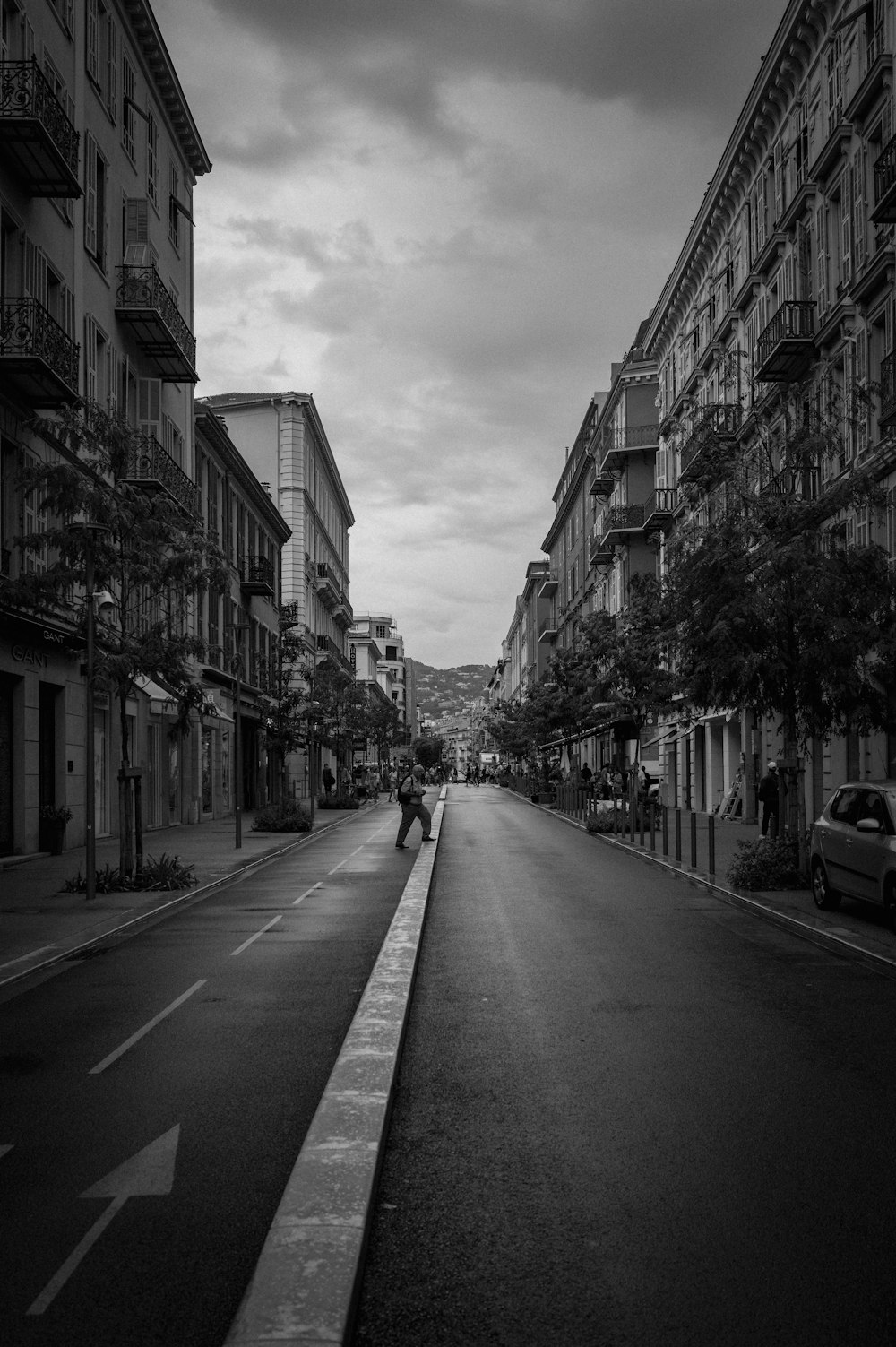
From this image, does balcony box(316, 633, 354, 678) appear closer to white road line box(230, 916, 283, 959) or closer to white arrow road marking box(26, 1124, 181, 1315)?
white road line box(230, 916, 283, 959)

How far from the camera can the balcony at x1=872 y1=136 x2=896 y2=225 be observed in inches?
877

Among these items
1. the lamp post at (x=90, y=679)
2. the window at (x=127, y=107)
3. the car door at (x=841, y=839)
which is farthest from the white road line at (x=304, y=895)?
the window at (x=127, y=107)

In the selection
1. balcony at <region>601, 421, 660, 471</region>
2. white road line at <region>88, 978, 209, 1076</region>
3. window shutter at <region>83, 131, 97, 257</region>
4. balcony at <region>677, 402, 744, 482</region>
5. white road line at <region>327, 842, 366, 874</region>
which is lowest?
white road line at <region>327, 842, 366, 874</region>

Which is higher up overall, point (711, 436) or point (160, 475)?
point (160, 475)

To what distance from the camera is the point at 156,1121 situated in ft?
20.5

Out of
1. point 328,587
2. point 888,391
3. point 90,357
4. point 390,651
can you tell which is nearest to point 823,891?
point 888,391

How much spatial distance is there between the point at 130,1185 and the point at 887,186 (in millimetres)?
22804

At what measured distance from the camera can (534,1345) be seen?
3.87 metres

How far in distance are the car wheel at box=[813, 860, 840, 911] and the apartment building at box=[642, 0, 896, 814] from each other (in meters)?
3.77

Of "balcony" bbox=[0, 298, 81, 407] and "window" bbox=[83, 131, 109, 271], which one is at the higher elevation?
"window" bbox=[83, 131, 109, 271]

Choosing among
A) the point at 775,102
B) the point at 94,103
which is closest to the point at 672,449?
the point at 775,102

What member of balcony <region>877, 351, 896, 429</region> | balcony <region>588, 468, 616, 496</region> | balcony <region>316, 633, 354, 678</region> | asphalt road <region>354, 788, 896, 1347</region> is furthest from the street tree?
balcony <region>588, 468, 616, 496</region>

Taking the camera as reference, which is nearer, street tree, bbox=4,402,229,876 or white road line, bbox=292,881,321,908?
white road line, bbox=292,881,321,908

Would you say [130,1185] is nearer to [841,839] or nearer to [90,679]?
[841,839]
